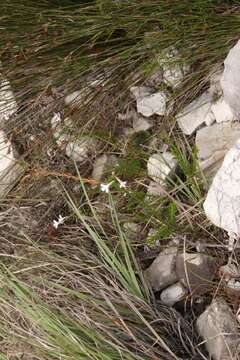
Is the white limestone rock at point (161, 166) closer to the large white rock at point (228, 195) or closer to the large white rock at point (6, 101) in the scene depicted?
the large white rock at point (228, 195)

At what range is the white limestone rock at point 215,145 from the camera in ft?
6.62

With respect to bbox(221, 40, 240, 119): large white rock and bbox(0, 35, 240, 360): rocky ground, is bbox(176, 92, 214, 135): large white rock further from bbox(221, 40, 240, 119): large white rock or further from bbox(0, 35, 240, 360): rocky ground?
bbox(221, 40, 240, 119): large white rock

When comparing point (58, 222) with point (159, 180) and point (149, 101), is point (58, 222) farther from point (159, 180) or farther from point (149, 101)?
point (149, 101)

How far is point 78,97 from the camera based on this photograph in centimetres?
234

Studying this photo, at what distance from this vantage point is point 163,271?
2.03 metres

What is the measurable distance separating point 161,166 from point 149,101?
25cm

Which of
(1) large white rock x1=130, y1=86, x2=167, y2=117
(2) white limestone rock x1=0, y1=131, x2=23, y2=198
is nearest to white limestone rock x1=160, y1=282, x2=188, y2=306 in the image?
(1) large white rock x1=130, y1=86, x2=167, y2=117

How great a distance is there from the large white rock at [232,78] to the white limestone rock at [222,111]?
6cm

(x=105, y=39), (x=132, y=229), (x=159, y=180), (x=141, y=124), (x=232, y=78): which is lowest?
(x=132, y=229)

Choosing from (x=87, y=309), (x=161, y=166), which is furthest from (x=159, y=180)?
(x=87, y=309)

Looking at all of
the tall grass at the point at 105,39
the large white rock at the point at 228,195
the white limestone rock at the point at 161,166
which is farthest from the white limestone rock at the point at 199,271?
the tall grass at the point at 105,39

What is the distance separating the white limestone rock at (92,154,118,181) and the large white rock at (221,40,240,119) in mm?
502

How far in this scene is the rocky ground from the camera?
1.90 metres

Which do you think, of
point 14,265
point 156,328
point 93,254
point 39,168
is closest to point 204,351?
point 156,328
